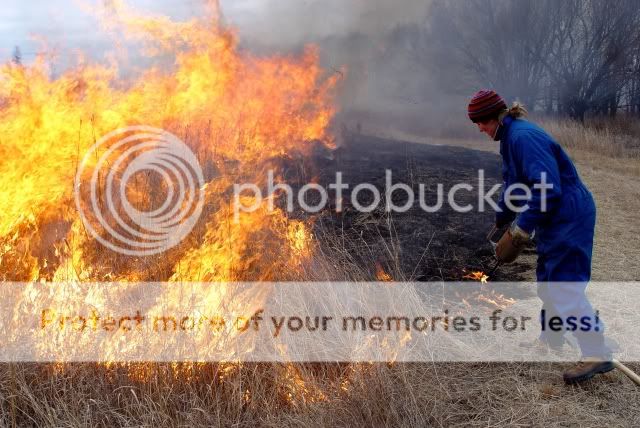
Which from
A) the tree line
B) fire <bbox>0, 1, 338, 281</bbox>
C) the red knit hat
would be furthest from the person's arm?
the tree line

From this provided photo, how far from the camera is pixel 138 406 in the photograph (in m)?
2.61

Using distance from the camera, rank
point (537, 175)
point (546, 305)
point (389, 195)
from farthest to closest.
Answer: point (389, 195) < point (546, 305) < point (537, 175)

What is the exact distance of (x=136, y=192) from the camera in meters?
4.14

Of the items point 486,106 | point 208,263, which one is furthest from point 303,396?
point 486,106

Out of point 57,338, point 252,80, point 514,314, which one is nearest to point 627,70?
point 252,80

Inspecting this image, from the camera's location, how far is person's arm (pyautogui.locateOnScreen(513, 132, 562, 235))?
9.45 ft

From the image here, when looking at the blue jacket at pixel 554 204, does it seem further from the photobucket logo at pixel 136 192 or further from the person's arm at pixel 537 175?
the photobucket logo at pixel 136 192

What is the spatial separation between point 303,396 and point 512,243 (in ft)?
5.50

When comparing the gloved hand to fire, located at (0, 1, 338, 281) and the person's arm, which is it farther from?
fire, located at (0, 1, 338, 281)

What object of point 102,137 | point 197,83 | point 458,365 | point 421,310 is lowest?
point 458,365

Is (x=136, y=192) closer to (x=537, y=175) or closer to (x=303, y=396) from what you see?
(x=303, y=396)

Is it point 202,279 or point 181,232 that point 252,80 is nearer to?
point 181,232

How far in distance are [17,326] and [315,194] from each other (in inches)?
184

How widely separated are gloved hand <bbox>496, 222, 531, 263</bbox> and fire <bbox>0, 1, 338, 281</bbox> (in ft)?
4.89
